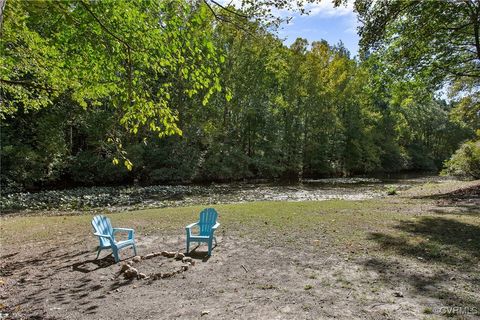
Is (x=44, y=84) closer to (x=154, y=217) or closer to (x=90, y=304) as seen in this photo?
(x=154, y=217)

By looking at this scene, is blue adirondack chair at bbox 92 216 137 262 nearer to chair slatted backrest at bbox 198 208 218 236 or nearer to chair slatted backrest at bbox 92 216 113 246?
chair slatted backrest at bbox 92 216 113 246

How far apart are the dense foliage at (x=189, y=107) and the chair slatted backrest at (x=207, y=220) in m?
2.03

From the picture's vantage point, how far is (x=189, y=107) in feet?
94.8

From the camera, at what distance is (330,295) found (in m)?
4.58

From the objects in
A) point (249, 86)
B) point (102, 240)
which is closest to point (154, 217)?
point (102, 240)

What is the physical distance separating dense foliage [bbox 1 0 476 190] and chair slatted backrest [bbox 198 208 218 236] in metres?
2.03

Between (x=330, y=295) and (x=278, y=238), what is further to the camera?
(x=278, y=238)

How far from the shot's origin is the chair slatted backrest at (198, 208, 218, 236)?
7.60 metres

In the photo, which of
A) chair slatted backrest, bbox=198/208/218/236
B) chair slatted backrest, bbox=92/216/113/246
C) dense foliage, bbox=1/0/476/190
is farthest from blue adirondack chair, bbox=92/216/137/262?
dense foliage, bbox=1/0/476/190

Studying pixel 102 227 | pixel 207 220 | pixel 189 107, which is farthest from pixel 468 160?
pixel 102 227

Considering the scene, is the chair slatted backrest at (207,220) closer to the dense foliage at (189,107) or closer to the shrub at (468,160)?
the dense foliage at (189,107)

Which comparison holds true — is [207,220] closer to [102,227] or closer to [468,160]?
[102,227]

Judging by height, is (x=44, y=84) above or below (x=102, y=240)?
above

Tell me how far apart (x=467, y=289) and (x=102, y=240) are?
21.4ft
